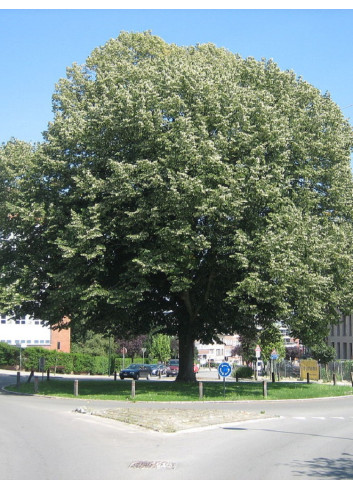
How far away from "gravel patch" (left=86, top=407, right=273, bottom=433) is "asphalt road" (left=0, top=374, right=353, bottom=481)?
426 millimetres

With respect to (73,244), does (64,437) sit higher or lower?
lower

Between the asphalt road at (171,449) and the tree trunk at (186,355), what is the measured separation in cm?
1258

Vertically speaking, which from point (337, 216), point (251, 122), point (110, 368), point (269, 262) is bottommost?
point (110, 368)

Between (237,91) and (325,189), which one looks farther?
(325,189)

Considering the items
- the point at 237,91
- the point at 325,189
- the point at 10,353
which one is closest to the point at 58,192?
the point at 237,91

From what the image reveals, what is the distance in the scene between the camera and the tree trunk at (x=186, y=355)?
104 ft

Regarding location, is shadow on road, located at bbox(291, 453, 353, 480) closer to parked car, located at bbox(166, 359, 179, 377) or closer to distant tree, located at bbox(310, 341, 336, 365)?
distant tree, located at bbox(310, 341, 336, 365)

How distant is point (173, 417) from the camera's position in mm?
17641

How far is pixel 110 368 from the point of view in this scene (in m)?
64.1

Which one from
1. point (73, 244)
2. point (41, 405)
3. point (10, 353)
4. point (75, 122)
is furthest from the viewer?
point (10, 353)

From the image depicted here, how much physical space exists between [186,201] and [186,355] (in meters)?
12.1

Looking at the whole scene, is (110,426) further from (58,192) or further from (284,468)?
(58,192)

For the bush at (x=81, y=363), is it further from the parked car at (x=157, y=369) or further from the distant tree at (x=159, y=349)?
the distant tree at (x=159, y=349)

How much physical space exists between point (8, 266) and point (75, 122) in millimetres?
7661
